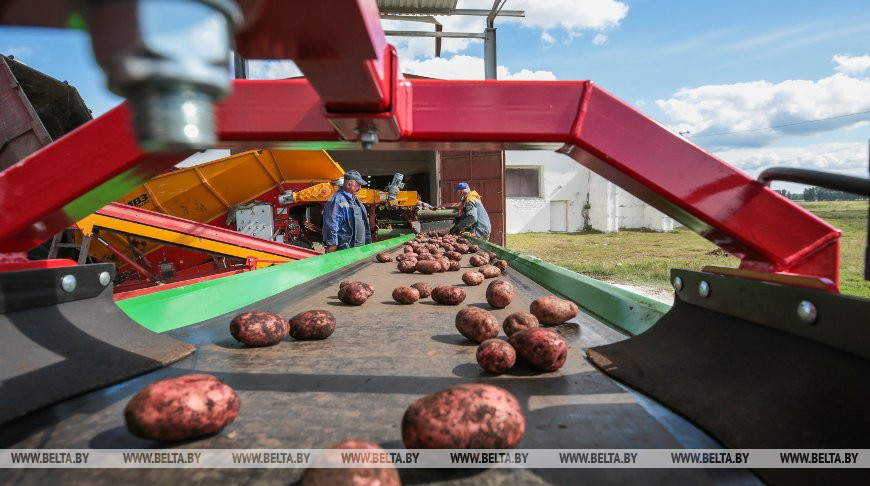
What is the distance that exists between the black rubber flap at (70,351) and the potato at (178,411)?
16.6 inches

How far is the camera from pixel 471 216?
11.1 meters

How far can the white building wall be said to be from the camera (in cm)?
2602

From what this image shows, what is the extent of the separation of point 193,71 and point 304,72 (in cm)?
49

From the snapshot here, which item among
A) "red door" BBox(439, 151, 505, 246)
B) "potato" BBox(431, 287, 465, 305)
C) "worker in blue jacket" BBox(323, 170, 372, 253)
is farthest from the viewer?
"red door" BBox(439, 151, 505, 246)

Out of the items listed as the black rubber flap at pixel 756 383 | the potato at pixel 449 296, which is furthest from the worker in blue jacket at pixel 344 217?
the black rubber flap at pixel 756 383

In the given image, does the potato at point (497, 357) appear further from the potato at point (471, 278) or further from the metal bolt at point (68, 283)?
the potato at point (471, 278)

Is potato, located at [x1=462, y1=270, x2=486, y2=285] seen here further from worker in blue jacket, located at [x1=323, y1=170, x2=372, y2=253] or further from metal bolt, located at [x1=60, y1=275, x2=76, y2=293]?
worker in blue jacket, located at [x1=323, y1=170, x2=372, y2=253]

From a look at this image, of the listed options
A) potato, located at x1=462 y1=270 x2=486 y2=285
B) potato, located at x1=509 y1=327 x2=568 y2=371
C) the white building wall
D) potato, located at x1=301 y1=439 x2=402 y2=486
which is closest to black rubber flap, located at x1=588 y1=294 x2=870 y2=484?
potato, located at x1=509 y1=327 x2=568 y2=371

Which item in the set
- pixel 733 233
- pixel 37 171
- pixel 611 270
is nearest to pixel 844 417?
pixel 733 233

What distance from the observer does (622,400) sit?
1.39 meters

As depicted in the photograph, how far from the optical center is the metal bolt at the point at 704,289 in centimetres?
147

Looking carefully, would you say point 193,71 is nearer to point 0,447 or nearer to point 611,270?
point 0,447

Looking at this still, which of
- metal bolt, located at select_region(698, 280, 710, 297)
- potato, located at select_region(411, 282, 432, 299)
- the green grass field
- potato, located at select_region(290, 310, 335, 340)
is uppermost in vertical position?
metal bolt, located at select_region(698, 280, 710, 297)

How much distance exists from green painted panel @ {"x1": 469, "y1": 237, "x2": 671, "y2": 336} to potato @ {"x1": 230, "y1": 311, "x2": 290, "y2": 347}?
1731 mm
